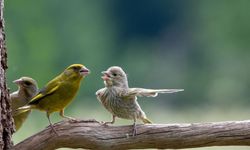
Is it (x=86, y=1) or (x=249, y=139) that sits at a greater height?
(x=86, y=1)

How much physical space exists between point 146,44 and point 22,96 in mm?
25779

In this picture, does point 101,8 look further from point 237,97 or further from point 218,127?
point 218,127

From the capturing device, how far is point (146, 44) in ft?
114

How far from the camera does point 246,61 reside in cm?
3006

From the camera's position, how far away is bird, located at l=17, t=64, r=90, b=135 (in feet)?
27.6

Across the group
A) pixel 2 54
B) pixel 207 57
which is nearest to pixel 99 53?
pixel 207 57

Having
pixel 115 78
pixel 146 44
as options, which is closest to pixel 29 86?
pixel 115 78

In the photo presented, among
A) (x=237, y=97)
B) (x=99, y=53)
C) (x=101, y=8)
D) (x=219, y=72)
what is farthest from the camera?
(x=101, y=8)

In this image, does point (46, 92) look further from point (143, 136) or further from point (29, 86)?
point (143, 136)

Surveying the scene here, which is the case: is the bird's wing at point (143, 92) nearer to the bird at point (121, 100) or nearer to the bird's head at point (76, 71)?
the bird at point (121, 100)

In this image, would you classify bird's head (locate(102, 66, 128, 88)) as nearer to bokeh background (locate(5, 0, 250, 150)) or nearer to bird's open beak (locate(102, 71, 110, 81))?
bird's open beak (locate(102, 71, 110, 81))

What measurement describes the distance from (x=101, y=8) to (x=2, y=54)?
91.5ft

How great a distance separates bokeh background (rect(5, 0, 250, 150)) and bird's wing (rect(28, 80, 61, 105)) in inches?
485

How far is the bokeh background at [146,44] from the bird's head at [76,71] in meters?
12.3
